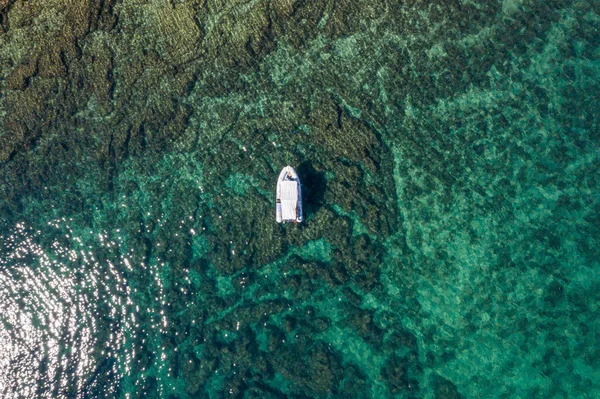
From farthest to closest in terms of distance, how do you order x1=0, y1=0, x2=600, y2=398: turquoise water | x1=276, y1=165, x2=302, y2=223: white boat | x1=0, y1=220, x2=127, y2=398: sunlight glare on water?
1. x1=0, y1=220, x2=127, y2=398: sunlight glare on water
2. x1=0, y1=0, x2=600, y2=398: turquoise water
3. x1=276, y1=165, x2=302, y2=223: white boat

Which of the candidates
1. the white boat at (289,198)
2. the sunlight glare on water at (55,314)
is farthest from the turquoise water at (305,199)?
the white boat at (289,198)

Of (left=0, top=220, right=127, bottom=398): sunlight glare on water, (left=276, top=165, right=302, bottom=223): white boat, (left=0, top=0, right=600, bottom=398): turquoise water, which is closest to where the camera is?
(left=276, top=165, right=302, bottom=223): white boat

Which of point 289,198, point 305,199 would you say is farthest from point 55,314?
point 305,199

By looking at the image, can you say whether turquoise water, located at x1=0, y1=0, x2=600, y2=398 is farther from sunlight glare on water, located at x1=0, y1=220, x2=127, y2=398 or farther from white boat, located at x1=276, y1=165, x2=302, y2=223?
white boat, located at x1=276, y1=165, x2=302, y2=223

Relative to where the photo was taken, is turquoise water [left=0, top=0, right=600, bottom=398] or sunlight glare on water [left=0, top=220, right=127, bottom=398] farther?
sunlight glare on water [left=0, top=220, right=127, bottom=398]

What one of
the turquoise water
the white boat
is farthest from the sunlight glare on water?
the white boat

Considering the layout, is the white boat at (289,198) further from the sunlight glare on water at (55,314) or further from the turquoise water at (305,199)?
the sunlight glare on water at (55,314)

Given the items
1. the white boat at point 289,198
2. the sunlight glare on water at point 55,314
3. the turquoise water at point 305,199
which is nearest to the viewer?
the white boat at point 289,198
